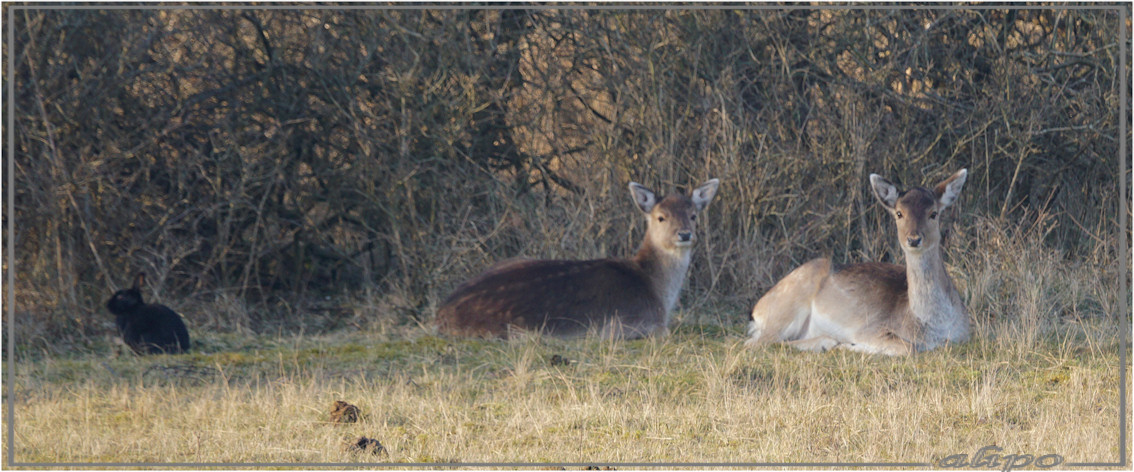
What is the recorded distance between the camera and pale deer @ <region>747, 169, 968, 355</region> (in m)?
7.80

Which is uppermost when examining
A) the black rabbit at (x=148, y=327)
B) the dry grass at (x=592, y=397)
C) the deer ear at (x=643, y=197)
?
the deer ear at (x=643, y=197)

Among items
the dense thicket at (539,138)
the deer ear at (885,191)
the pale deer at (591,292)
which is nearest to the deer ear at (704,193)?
the pale deer at (591,292)

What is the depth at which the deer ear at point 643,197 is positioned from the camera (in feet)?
30.0

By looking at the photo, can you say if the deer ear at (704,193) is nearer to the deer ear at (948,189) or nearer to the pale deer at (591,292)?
the pale deer at (591,292)

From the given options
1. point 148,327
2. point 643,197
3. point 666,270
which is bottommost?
point 148,327

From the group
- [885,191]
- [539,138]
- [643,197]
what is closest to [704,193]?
[643,197]

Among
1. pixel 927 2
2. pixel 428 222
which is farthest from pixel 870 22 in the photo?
pixel 428 222

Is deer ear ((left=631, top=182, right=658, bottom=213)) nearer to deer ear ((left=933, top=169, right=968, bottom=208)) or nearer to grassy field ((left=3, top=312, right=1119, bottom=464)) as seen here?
grassy field ((left=3, top=312, right=1119, bottom=464))

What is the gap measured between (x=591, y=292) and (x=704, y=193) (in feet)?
4.01

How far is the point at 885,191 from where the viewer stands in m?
7.99

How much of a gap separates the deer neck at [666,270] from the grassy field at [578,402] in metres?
0.47

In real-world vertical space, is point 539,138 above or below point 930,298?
above

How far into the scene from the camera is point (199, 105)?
10.7 metres

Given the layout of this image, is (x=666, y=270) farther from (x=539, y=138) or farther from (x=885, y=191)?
(x=539, y=138)
